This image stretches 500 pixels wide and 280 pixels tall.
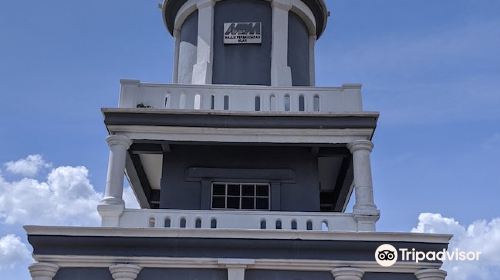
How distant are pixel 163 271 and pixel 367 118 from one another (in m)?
5.57

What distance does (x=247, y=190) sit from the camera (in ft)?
51.8

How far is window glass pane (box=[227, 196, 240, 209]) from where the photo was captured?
15531 mm

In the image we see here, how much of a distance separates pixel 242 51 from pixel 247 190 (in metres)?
3.74

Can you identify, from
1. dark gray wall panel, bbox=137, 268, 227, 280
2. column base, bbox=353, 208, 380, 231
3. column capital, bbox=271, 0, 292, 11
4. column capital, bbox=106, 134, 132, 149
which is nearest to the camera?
dark gray wall panel, bbox=137, 268, 227, 280

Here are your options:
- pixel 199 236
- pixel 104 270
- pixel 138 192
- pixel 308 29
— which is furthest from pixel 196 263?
pixel 308 29

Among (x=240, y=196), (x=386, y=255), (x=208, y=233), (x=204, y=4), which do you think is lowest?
(x=386, y=255)

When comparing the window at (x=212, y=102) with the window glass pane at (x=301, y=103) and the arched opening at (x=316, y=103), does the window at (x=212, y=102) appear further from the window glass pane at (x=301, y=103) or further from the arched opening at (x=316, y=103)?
the arched opening at (x=316, y=103)

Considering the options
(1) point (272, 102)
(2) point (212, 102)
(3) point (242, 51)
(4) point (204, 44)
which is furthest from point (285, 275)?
(4) point (204, 44)

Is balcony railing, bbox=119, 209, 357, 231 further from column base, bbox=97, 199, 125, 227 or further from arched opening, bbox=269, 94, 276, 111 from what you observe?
arched opening, bbox=269, 94, 276, 111

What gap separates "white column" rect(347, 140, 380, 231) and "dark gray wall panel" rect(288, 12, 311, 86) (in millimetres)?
3440

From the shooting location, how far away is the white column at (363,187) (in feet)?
44.8

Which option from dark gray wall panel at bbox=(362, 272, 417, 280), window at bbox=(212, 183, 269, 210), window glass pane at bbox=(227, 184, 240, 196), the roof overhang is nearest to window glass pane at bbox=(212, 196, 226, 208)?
window at bbox=(212, 183, 269, 210)

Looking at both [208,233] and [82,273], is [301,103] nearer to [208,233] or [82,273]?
[208,233]

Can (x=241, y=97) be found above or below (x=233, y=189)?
above
